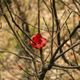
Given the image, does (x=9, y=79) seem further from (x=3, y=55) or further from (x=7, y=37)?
(x=7, y=37)

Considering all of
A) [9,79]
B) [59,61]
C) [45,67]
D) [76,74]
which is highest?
[45,67]

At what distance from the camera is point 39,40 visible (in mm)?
1015

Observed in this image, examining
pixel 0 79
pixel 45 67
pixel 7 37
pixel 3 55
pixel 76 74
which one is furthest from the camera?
pixel 7 37

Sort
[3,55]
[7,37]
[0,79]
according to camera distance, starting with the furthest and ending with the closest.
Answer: [7,37] → [3,55] → [0,79]

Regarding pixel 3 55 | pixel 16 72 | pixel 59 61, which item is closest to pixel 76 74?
pixel 59 61

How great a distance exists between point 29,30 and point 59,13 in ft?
4.53

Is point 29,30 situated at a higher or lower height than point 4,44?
higher

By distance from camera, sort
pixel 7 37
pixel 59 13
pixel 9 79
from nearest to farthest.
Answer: pixel 9 79
pixel 7 37
pixel 59 13

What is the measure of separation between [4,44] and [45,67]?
261 cm

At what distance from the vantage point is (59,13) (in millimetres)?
3785

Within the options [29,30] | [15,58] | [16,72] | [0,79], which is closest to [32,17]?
[29,30]

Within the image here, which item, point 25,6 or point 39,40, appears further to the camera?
point 25,6

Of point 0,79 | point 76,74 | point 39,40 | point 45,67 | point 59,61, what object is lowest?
point 0,79

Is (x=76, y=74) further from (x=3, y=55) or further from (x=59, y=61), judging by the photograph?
(x=3, y=55)
